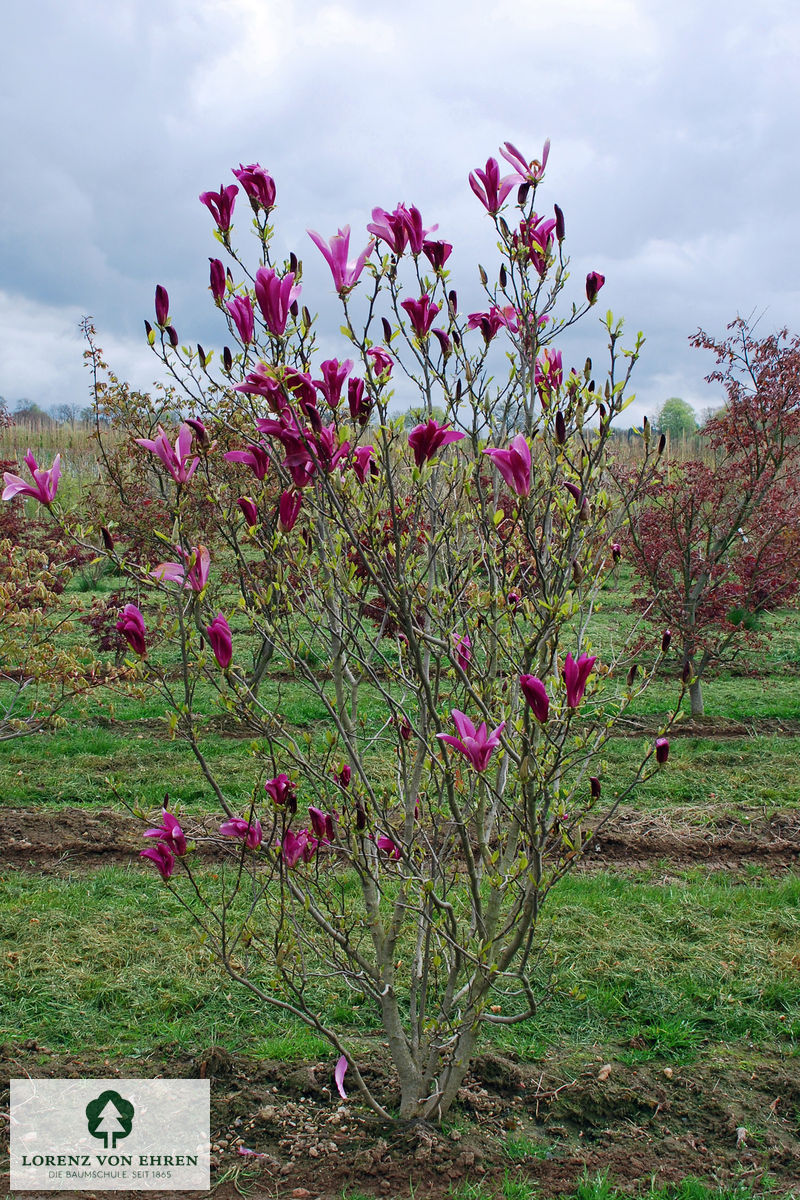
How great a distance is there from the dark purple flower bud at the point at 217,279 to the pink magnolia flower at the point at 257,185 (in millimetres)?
259

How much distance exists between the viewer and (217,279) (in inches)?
83.7

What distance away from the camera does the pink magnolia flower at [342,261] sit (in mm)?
1854

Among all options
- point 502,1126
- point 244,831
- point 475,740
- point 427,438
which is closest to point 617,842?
point 502,1126

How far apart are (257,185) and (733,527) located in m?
5.71

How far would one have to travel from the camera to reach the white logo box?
7.44 ft

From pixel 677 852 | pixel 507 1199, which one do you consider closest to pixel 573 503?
pixel 507 1199

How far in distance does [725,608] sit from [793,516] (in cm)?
111

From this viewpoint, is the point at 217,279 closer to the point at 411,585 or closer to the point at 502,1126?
the point at 411,585

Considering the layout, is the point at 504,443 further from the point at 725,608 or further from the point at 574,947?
the point at 725,608

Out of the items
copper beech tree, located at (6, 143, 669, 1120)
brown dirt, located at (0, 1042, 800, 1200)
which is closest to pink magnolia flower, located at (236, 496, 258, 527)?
copper beech tree, located at (6, 143, 669, 1120)

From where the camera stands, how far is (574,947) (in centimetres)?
362

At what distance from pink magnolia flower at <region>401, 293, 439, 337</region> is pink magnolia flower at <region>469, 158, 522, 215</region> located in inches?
17.2

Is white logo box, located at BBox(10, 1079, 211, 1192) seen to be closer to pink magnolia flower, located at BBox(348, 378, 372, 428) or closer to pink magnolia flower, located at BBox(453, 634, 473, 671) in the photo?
pink magnolia flower, located at BBox(453, 634, 473, 671)

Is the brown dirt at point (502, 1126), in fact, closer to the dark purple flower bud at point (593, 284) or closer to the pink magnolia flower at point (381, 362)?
the pink magnolia flower at point (381, 362)
